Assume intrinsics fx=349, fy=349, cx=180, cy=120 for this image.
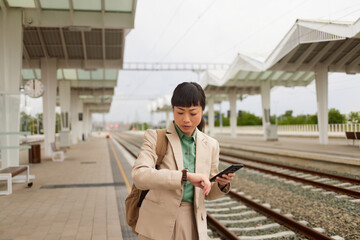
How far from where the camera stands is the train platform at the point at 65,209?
539 centimetres

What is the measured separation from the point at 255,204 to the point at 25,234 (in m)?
4.54

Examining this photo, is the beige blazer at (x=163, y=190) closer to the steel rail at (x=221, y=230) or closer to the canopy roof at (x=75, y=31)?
the steel rail at (x=221, y=230)

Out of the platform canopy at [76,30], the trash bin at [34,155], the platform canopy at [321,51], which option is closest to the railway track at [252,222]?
the platform canopy at [321,51]

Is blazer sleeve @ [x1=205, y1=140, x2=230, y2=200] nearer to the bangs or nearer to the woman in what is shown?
the woman

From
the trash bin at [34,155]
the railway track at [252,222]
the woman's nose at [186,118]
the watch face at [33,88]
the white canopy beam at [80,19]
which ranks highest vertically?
the white canopy beam at [80,19]

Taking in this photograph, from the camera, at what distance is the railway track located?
5.54 meters

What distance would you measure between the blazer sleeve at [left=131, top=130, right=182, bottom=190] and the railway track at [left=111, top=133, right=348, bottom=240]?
12.4 feet

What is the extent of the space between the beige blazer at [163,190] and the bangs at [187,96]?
0.60 feet

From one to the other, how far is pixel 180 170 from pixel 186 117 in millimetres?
311

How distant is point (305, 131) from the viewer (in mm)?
31656

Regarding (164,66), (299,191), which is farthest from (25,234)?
(164,66)

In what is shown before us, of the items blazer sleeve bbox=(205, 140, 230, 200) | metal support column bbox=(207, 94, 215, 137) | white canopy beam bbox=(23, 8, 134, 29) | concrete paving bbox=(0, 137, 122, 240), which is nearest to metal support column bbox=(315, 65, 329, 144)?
white canopy beam bbox=(23, 8, 134, 29)

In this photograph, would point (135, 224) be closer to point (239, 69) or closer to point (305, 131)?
point (239, 69)

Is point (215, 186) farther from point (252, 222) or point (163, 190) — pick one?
point (252, 222)
